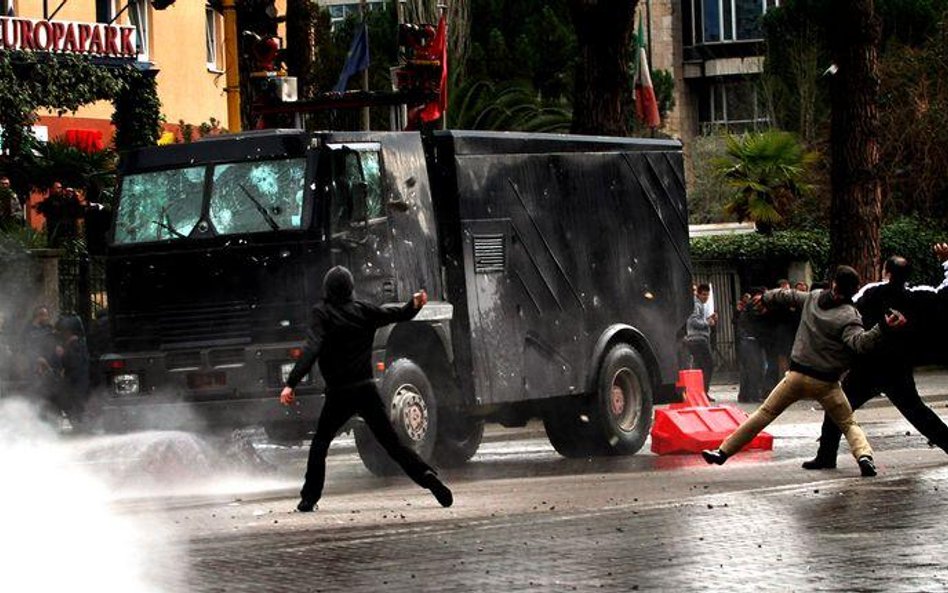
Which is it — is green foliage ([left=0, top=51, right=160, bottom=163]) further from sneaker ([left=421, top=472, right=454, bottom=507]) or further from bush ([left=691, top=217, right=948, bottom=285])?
sneaker ([left=421, top=472, right=454, bottom=507])

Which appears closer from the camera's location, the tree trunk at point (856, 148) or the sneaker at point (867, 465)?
the sneaker at point (867, 465)

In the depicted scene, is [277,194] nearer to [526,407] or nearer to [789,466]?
[526,407]

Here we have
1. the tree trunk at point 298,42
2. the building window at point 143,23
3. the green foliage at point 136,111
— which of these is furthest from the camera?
the building window at point 143,23

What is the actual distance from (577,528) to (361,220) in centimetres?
542

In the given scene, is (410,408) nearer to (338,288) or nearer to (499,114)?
(338,288)

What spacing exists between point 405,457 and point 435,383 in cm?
411

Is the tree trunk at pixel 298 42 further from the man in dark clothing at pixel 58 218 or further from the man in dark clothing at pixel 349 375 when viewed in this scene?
the man in dark clothing at pixel 349 375

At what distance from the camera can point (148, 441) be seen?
57.8 feet

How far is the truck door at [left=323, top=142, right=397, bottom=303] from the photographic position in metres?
17.1

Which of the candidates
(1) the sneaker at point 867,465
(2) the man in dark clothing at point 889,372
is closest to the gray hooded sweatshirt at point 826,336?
(2) the man in dark clothing at point 889,372

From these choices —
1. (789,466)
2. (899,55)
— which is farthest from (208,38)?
(789,466)

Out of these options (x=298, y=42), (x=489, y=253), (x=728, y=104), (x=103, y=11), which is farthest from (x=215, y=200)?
(x=728, y=104)

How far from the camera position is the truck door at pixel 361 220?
17.1 m

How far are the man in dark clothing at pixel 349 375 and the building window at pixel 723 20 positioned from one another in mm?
56485
